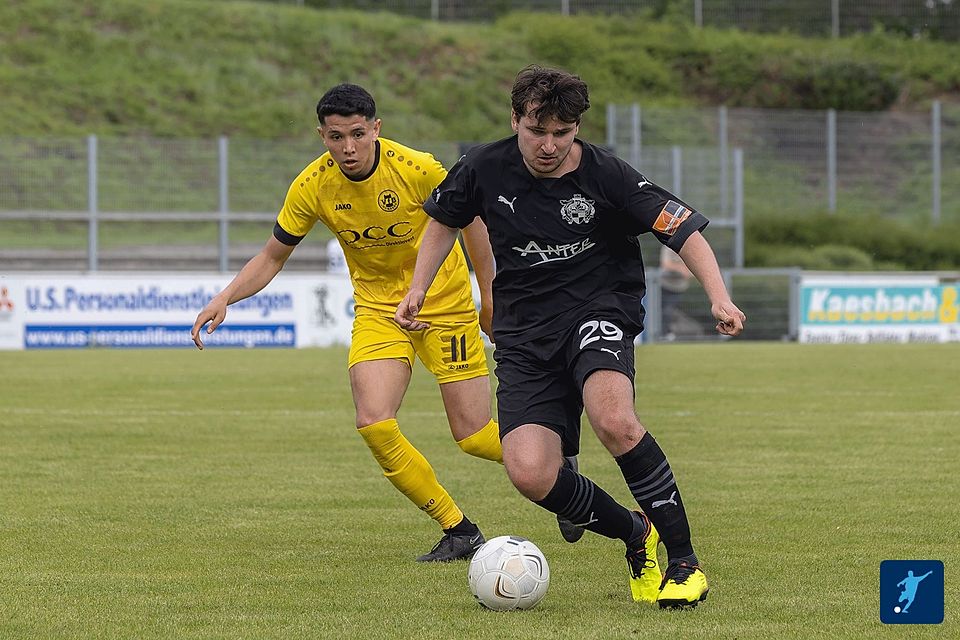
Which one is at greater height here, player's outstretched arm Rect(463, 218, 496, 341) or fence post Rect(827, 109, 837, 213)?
fence post Rect(827, 109, 837, 213)

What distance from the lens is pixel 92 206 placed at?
26781 millimetres

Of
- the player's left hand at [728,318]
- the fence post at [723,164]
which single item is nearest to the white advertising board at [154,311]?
the fence post at [723,164]

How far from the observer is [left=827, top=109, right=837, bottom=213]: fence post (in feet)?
110

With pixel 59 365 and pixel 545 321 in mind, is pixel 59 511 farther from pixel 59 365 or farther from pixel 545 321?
pixel 59 365

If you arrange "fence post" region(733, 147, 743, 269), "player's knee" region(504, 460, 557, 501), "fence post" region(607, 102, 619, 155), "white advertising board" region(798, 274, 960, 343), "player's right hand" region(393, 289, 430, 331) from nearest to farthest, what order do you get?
"player's knee" region(504, 460, 557, 501)
"player's right hand" region(393, 289, 430, 331)
"white advertising board" region(798, 274, 960, 343)
"fence post" region(733, 147, 743, 269)
"fence post" region(607, 102, 619, 155)

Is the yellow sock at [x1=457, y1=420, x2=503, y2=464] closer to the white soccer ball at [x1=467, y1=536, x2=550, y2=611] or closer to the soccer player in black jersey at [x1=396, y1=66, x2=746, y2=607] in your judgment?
the soccer player in black jersey at [x1=396, y1=66, x2=746, y2=607]

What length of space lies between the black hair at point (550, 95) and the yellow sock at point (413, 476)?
1.80m

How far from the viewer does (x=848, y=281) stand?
27062 mm

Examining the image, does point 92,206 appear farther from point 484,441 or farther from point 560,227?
point 560,227

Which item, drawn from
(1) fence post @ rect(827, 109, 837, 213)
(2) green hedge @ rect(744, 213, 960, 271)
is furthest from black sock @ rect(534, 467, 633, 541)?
(2) green hedge @ rect(744, 213, 960, 271)

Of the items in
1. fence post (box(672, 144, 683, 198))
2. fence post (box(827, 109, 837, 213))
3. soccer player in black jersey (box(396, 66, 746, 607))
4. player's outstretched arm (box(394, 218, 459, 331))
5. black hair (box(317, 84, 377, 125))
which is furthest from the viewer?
fence post (box(827, 109, 837, 213))

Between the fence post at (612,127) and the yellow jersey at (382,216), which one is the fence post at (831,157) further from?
the yellow jersey at (382,216)

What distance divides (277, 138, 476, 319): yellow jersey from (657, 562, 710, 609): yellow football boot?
205 centimetres

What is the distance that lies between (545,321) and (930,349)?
747 inches
